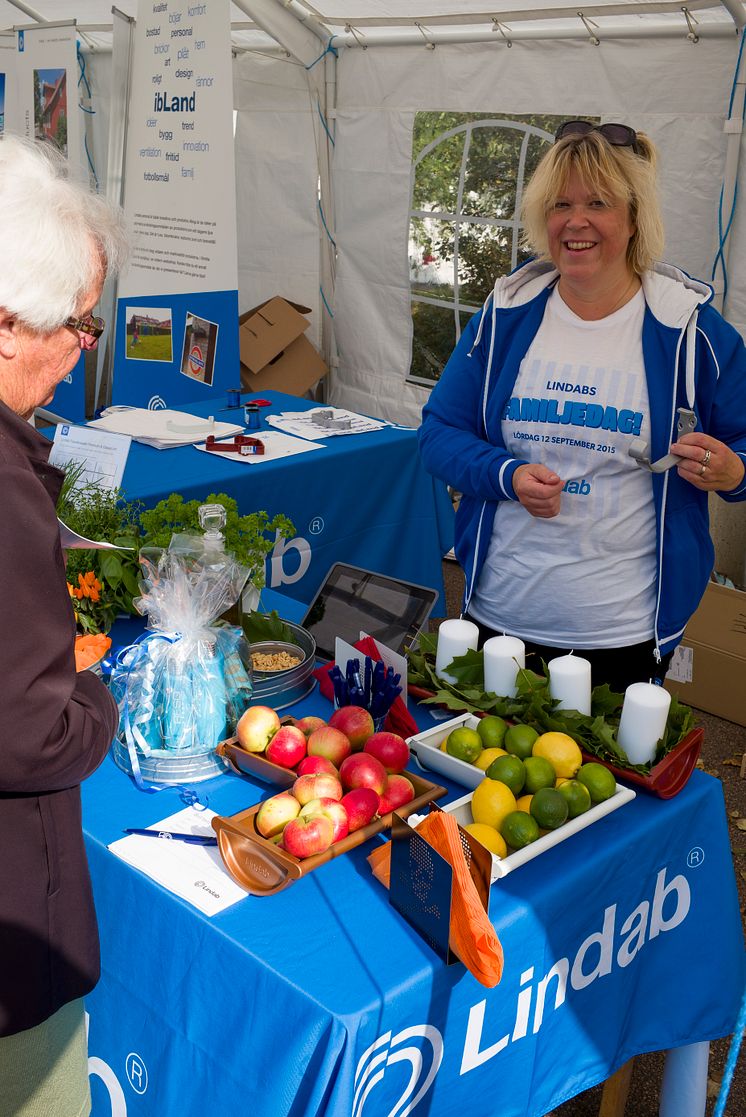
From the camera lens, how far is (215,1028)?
4.17 ft

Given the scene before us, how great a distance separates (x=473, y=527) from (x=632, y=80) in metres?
2.95

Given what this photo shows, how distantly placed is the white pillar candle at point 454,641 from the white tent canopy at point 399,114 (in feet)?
8.84

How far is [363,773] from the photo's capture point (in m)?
1.43

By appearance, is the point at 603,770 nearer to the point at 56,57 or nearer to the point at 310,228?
the point at 310,228

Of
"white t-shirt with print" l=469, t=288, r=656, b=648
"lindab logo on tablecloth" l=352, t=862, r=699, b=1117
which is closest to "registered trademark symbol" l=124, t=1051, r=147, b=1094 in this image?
"lindab logo on tablecloth" l=352, t=862, r=699, b=1117

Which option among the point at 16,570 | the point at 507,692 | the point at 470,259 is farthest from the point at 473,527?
the point at 470,259

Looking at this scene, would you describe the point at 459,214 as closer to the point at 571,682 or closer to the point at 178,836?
the point at 571,682

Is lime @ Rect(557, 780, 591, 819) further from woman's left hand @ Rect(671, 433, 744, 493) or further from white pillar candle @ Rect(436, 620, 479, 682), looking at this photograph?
woman's left hand @ Rect(671, 433, 744, 493)

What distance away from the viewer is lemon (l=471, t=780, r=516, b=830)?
1.39 meters

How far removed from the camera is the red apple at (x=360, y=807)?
138 centimetres

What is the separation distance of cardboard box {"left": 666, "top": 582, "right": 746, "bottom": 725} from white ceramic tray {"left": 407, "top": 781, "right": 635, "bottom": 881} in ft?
7.41

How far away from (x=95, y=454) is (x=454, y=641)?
1.35m

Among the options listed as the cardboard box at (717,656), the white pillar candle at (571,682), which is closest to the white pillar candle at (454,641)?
the white pillar candle at (571,682)

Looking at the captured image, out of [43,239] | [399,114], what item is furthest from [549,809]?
[399,114]
